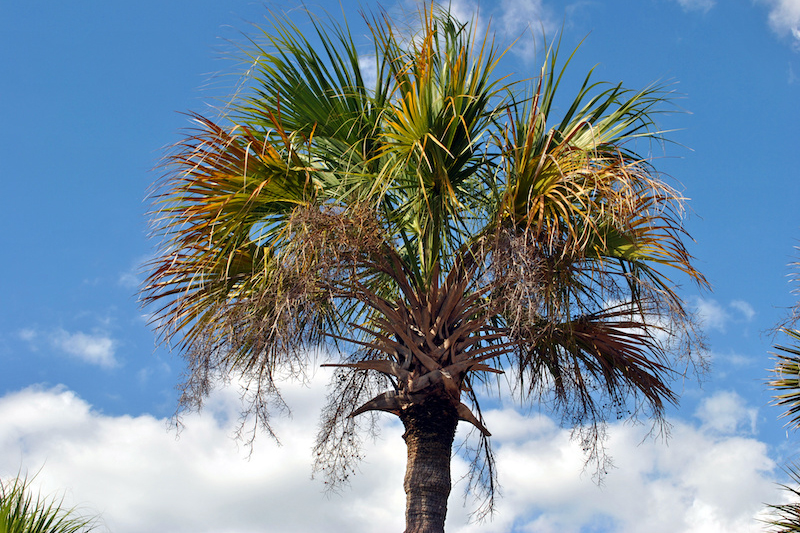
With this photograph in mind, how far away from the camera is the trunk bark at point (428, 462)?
772 cm

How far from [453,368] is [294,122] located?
343 centimetres

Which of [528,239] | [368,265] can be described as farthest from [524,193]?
[368,265]

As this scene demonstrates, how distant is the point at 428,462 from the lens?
7879 millimetres

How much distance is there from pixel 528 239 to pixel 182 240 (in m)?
3.80

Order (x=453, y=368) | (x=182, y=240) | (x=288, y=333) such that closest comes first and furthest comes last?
(x=288, y=333)
(x=453, y=368)
(x=182, y=240)

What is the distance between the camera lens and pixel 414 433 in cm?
802

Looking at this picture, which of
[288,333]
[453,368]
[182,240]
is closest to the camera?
[288,333]

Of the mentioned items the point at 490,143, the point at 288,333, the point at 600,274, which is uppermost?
the point at 490,143

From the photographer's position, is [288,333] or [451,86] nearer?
[288,333]

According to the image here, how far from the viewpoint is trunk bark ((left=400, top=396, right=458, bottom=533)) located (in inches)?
304

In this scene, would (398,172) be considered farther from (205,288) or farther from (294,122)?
(205,288)

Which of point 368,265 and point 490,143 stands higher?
point 490,143

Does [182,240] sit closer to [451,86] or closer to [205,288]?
[205,288]

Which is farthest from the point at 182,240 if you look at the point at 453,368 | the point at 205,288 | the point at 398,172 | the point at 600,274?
the point at 600,274
